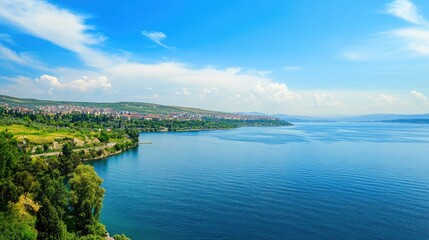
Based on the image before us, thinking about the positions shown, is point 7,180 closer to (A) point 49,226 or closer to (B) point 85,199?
(B) point 85,199

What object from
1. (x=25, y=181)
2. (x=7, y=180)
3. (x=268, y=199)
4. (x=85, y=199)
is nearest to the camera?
(x=7, y=180)

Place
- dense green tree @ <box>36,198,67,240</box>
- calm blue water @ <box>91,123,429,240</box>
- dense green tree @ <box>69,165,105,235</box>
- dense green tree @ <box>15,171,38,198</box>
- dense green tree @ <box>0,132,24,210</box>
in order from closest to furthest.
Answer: dense green tree @ <box>36,198,67,240</box> → dense green tree @ <box>0,132,24,210</box> → dense green tree @ <box>69,165,105,235</box> → dense green tree @ <box>15,171,38,198</box> → calm blue water @ <box>91,123,429,240</box>

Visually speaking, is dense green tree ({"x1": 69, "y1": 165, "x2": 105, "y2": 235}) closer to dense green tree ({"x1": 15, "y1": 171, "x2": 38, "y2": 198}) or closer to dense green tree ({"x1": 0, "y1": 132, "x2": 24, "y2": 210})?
dense green tree ({"x1": 15, "y1": 171, "x2": 38, "y2": 198})

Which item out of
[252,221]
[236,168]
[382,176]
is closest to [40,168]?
[252,221]

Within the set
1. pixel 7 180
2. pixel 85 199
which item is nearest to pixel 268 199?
pixel 85 199

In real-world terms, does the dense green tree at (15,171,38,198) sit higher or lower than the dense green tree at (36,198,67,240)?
higher

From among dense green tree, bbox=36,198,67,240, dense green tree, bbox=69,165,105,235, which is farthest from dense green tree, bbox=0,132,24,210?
dense green tree, bbox=69,165,105,235
